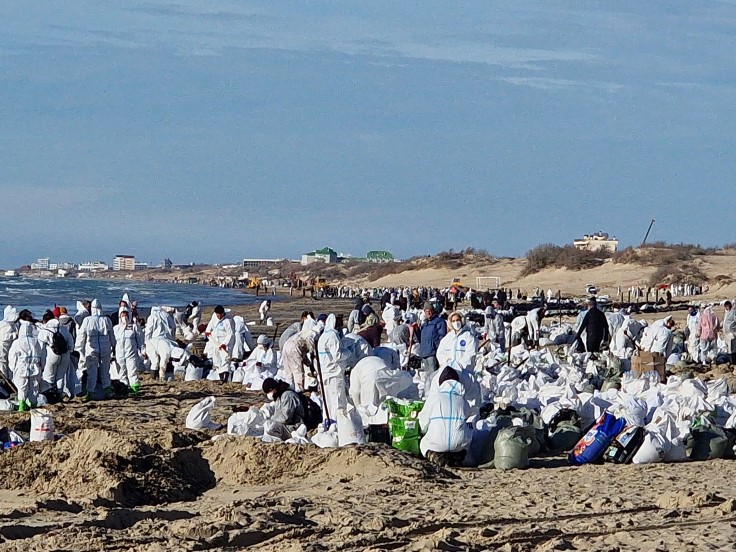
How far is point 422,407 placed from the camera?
36.5ft

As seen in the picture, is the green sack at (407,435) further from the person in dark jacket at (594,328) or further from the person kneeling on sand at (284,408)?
the person in dark jacket at (594,328)

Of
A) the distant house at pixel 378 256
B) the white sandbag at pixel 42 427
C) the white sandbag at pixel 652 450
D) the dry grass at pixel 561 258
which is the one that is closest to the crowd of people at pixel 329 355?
the white sandbag at pixel 652 450

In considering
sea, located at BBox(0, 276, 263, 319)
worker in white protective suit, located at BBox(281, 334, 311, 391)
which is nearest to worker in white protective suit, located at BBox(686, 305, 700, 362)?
worker in white protective suit, located at BBox(281, 334, 311, 391)

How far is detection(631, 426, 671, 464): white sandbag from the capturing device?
1052 cm

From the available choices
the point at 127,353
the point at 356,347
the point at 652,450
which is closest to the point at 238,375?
the point at 127,353

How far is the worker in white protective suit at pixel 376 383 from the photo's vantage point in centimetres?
1215

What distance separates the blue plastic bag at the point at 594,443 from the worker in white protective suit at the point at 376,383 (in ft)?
7.15

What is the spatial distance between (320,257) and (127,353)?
149 metres

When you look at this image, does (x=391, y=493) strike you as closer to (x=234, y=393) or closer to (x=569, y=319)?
(x=234, y=393)

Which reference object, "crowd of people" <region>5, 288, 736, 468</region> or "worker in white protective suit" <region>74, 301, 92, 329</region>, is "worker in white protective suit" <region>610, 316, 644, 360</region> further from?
"worker in white protective suit" <region>74, 301, 92, 329</region>

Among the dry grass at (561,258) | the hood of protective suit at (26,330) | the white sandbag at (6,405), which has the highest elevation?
the dry grass at (561,258)

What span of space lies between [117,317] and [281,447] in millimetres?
10456

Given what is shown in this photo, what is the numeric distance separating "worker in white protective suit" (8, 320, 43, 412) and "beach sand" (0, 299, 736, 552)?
3.41m

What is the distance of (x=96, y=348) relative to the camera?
16891 millimetres
